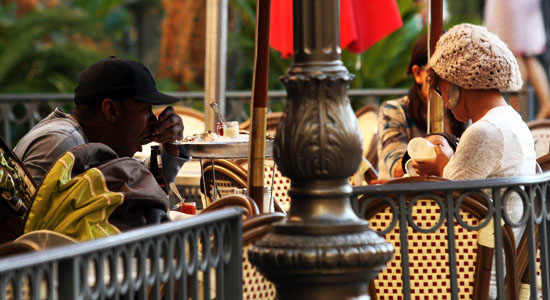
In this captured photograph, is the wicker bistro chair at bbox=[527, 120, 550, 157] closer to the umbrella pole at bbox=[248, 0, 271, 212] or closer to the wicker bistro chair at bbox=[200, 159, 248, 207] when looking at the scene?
the wicker bistro chair at bbox=[200, 159, 248, 207]

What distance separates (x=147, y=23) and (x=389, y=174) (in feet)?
73.7

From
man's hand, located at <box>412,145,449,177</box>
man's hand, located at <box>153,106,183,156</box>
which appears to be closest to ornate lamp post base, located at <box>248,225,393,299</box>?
man's hand, located at <box>412,145,449,177</box>

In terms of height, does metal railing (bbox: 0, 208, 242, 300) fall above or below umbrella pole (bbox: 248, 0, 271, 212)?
below

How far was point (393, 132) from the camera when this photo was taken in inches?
247

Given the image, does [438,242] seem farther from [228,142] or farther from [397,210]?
[228,142]

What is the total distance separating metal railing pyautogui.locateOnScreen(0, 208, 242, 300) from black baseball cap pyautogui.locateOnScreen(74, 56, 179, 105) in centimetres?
134

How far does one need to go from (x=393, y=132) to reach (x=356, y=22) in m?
0.97

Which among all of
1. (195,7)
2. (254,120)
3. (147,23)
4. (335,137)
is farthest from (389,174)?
(147,23)

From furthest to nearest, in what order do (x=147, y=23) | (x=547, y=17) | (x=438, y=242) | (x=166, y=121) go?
(x=147, y=23), (x=547, y=17), (x=166, y=121), (x=438, y=242)

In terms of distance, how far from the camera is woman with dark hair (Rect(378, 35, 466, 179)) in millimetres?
6172

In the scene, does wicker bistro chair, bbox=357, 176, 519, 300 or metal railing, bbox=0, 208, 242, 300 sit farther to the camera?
wicker bistro chair, bbox=357, 176, 519, 300

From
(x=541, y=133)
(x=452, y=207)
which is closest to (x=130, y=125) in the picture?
(x=452, y=207)

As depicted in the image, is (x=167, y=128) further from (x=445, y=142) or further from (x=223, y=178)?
(x=445, y=142)

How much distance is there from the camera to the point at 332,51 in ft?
10.4
